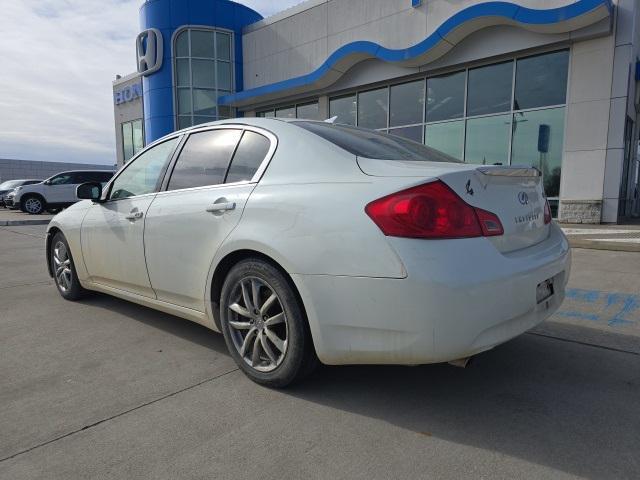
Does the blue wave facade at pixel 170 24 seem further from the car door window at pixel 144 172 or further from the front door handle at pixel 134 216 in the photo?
the front door handle at pixel 134 216

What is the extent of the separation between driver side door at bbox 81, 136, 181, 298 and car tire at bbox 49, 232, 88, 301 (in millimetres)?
414

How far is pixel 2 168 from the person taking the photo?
37.6 metres

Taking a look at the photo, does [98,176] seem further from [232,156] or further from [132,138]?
[232,156]

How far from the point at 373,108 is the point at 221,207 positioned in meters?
12.9

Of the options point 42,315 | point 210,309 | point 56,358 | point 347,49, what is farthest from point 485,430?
point 347,49

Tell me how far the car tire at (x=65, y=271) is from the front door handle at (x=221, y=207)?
7.58 feet

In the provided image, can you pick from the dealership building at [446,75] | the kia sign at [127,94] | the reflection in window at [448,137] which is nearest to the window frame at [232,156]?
the dealership building at [446,75]

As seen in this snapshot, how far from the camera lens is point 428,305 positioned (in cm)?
193

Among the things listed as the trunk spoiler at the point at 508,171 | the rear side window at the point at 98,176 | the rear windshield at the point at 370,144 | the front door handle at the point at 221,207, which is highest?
the rear side window at the point at 98,176

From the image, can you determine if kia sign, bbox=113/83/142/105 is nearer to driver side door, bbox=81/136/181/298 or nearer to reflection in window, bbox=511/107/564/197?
reflection in window, bbox=511/107/564/197

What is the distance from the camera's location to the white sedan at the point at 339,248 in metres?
1.98

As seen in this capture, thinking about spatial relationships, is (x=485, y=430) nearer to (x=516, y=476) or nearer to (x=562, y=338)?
(x=516, y=476)

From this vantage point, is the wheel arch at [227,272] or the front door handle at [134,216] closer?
the wheel arch at [227,272]

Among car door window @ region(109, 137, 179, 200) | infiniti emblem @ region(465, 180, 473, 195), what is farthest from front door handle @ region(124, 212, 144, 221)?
infiniti emblem @ region(465, 180, 473, 195)
